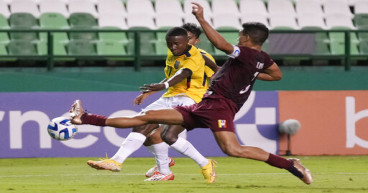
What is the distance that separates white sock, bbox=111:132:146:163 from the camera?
1029 cm

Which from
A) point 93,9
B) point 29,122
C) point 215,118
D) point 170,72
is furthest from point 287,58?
point 215,118

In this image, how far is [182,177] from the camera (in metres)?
11.5

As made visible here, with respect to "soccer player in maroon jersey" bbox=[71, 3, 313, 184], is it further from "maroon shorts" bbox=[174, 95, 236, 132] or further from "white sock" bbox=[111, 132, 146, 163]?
"white sock" bbox=[111, 132, 146, 163]

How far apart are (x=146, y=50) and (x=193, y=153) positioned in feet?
24.8

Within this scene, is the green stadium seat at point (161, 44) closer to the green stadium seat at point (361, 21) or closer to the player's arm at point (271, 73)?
the green stadium seat at point (361, 21)

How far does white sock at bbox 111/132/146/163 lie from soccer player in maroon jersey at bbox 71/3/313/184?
0.93 metres

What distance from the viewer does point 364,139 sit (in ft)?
54.4

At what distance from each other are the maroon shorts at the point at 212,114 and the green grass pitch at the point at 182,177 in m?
0.71

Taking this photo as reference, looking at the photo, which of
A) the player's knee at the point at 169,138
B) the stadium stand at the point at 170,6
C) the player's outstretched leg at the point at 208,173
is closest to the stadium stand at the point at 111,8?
the stadium stand at the point at 170,6

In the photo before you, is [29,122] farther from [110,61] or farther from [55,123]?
[55,123]

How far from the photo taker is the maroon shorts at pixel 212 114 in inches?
374

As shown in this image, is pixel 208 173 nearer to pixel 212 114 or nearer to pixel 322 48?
pixel 212 114

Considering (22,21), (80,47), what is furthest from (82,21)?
(80,47)

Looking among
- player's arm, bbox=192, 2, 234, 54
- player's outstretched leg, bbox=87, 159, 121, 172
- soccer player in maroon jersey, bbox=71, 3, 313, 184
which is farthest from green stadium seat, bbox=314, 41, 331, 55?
player's arm, bbox=192, 2, 234, 54
